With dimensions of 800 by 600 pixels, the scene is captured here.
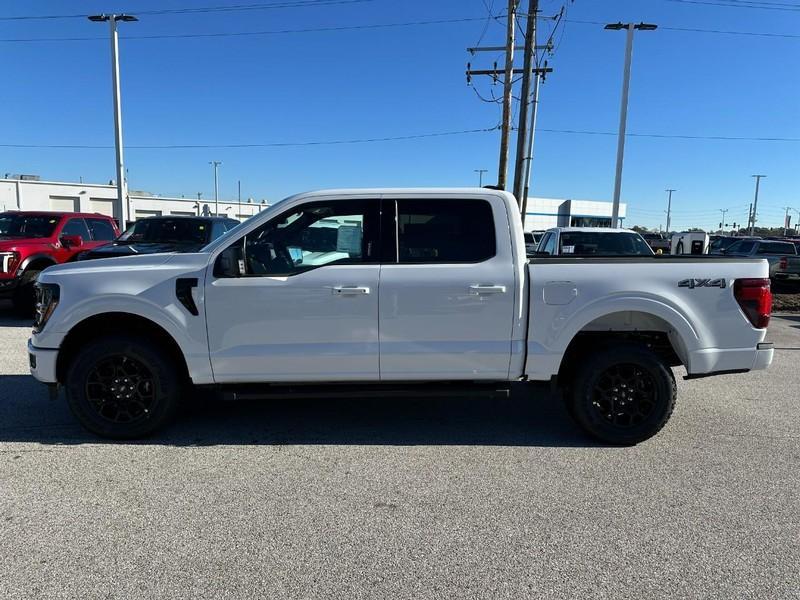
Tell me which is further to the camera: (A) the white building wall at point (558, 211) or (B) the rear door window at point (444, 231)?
(A) the white building wall at point (558, 211)

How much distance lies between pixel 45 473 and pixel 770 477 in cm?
497

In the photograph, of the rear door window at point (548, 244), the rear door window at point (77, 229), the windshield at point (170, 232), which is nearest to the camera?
the windshield at point (170, 232)

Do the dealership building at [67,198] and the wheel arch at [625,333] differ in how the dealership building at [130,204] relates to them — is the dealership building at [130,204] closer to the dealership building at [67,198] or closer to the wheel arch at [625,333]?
the dealership building at [67,198]

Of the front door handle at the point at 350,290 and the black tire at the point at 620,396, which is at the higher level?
the front door handle at the point at 350,290

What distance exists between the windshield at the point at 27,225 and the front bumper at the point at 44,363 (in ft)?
24.1

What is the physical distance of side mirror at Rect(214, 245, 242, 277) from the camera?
13.1 ft

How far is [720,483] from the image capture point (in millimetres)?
3678

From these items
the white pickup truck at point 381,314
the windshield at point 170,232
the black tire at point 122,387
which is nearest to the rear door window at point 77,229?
the windshield at point 170,232

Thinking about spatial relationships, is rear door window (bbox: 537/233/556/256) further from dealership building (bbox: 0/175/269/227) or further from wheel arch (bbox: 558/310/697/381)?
dealership building (bbox: 0/175/269/227)

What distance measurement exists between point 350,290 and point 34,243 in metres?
8.36

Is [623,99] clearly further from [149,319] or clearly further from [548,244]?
[149,319]

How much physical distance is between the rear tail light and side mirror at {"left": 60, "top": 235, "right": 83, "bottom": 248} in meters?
10.3

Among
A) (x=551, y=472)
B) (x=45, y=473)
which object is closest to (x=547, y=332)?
(x=551, y=472)

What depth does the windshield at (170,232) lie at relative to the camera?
9656 millimetres
